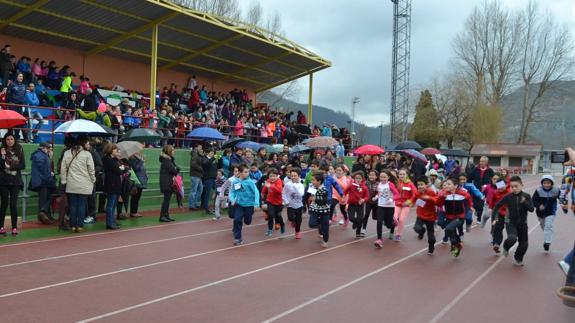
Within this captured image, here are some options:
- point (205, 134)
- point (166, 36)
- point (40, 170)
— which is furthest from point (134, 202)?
point (166, 36)

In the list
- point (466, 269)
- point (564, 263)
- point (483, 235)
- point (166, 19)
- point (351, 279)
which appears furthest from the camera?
point (166, 19)

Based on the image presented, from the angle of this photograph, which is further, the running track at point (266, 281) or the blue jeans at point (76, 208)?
the blue jeans at point (76, 208)

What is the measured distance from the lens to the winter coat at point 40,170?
38.0ft

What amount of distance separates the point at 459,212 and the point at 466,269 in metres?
1.60

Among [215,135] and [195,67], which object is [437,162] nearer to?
[215,135]

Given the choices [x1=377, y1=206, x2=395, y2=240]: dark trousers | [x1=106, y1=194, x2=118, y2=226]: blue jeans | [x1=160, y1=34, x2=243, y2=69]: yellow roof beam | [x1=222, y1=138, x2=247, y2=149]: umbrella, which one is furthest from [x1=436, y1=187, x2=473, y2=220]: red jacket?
[x1=160, y1=34, x2=243, y2=69]: yellow roof beam

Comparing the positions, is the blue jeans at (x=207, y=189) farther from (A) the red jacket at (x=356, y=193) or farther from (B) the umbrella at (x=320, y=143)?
(A) the red jacket at (x=356, y=193)

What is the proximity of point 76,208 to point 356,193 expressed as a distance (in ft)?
20.3

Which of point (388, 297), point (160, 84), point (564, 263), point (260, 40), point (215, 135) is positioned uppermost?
point (260, 40)

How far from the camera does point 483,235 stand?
1293cm

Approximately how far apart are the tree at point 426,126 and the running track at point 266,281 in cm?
5227

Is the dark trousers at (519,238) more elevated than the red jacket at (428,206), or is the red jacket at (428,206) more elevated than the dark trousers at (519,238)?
the red jacket at (428,206)

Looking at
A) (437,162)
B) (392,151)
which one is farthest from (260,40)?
(437,162)

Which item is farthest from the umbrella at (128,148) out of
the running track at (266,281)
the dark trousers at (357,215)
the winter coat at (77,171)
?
the dark trousers at (357,215)
